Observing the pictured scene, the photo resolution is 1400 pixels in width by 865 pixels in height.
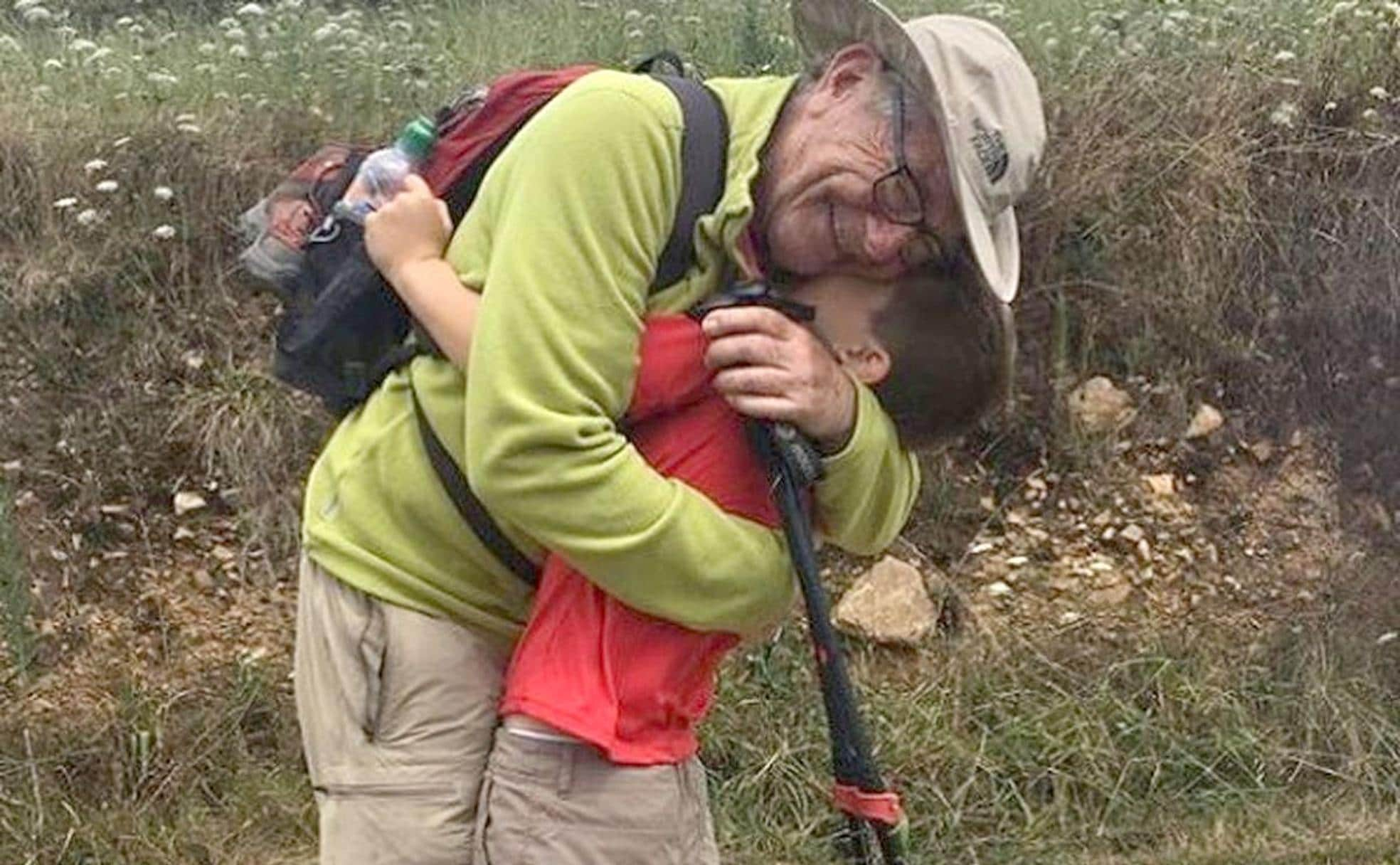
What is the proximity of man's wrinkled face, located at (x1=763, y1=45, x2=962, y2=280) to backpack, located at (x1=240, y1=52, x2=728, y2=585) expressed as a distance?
9cm

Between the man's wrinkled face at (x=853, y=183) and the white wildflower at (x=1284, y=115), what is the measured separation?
412cm

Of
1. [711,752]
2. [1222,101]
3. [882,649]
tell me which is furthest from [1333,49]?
[711,752]

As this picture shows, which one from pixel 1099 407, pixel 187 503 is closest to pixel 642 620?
pixel 187 503

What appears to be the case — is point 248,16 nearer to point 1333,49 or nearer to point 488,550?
point 1333,49

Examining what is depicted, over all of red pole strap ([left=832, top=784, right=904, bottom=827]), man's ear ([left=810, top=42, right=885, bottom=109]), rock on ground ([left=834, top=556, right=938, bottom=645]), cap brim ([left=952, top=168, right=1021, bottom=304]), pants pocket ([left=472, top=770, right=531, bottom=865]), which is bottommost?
rock on ground ([left=834, top=556, right=938, bottom=645])

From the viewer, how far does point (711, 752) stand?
491 cm

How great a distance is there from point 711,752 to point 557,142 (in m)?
2.94

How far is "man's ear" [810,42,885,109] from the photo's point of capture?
2289 millimetres

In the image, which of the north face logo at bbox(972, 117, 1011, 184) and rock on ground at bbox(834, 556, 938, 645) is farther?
rock on ground at bbox(834, 556, 938, 645)

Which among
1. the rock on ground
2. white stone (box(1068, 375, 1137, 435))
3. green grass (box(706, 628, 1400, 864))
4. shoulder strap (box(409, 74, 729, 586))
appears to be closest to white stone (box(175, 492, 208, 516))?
green grass (box(706, 628, 1400, 864))

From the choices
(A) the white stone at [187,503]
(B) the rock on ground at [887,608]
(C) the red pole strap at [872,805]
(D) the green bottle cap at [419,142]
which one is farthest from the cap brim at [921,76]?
(A) the white stone at [187,503]

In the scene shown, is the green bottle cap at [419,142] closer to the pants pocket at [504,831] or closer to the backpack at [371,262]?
the backpack at [371,262]

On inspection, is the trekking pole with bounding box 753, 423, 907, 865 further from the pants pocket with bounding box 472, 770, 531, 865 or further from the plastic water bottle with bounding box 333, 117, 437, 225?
the plastic water bottle with bounding box 333, 117, 437, 225

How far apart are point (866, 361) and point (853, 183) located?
22cm
